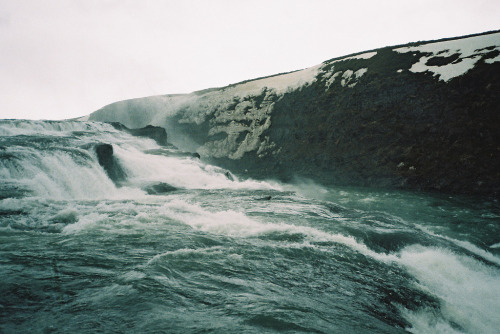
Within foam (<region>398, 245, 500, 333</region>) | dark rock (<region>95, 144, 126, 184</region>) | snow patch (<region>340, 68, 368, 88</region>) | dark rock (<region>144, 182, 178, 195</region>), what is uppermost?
snow patch (<region>340, 68, 368, 88</region>)

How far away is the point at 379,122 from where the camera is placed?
24.4 meters

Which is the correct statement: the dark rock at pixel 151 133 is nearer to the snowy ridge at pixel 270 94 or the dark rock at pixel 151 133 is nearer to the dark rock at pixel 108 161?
the snowy ridge at pixel 270 94

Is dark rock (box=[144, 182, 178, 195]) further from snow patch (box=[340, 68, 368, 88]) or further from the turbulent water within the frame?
snow patch (box=[340, 68, 368, 88])

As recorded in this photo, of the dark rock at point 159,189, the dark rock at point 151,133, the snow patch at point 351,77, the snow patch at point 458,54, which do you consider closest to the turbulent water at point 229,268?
the dark rock at point 159,189

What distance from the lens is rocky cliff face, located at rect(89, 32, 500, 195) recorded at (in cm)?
1941

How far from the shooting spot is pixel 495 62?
68.7 ft

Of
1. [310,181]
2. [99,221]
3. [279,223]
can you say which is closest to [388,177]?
[310,181]

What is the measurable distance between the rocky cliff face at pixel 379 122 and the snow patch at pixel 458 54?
9 centimetres

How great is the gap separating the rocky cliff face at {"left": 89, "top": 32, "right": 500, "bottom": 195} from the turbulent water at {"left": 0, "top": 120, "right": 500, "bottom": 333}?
827 centimetres

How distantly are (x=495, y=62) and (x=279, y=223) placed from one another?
76.2 ft

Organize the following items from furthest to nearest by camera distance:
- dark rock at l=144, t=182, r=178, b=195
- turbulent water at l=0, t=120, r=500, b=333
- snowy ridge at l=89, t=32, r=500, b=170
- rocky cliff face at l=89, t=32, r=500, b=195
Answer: snowy ridge at l=89, t=32, r=500, b=170
rocky cliff face at l=89, t=32, r=500, b=195
dark rock at l=144, t=182, r=178, b=195
turbulent water at l=0, t=120, r=500, b=333

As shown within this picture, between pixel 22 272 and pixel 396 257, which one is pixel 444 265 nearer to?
pixel 396 257

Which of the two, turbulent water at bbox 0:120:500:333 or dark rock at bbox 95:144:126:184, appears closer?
turbulent water at bbox 0:120:500:333

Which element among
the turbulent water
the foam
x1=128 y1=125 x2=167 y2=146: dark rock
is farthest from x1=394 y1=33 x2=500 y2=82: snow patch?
x1=128 y1=125 x2=167 y2=146: dark rock
